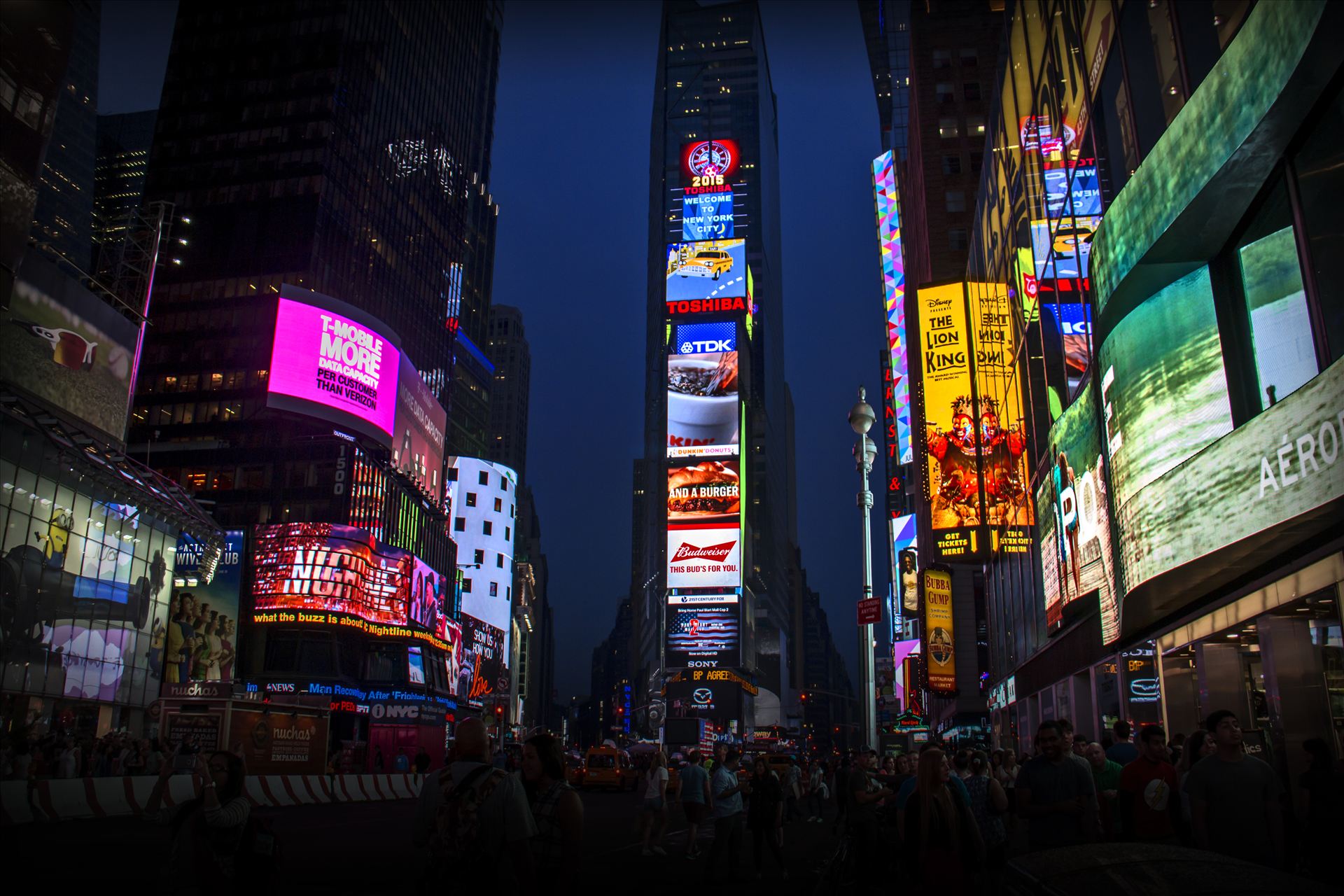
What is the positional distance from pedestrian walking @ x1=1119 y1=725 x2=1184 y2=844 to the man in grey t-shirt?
3.71 feet

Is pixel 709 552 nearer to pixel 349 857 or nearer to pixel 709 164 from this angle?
pixel 709 164

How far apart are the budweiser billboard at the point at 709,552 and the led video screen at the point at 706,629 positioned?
2426mm

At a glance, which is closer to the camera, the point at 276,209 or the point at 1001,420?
the point at 1001,420

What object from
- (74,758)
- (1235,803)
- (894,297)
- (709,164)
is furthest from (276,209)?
(1235,803)

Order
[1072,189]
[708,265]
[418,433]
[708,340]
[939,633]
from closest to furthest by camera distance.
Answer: [1072,189]
[939,633]
[418,433]
[708,340]
[708,265]

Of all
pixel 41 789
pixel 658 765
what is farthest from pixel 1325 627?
pixel 41 789

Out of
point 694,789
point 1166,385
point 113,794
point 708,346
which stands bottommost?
point 113,794

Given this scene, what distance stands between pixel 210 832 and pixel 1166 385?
52.7 ft

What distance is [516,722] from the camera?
121 m

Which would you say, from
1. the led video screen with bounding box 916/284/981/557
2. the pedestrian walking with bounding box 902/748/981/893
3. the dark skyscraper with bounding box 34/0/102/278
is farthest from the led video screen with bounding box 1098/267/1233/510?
the dark skyscraper with bounding box 34/0/102/278

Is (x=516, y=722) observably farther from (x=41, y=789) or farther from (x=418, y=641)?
(x=41, y=789)

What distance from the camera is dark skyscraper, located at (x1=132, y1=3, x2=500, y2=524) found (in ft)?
258

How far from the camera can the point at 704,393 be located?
10381 cm

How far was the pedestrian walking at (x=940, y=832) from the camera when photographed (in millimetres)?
6703
